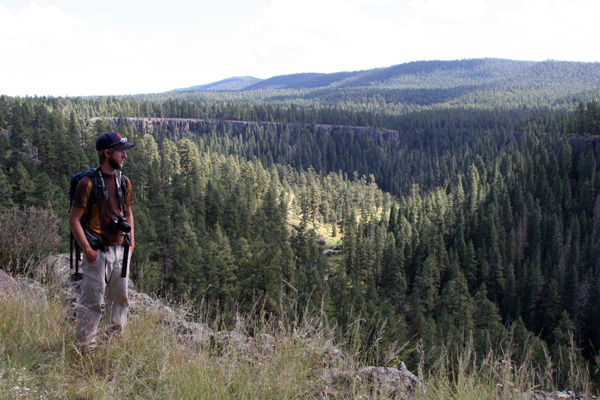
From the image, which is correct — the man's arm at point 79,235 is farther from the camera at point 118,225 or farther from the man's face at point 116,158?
the man's face at point 116,158

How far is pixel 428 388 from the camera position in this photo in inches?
187

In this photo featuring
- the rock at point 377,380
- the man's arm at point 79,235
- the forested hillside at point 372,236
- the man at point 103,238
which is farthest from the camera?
the forested hillside at point 372,236

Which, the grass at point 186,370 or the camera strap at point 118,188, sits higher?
the camera strap at point 118,188

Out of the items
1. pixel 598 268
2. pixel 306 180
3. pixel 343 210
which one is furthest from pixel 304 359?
pixel 306 180

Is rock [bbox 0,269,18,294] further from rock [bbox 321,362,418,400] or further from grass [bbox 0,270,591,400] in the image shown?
rock [bbox 321,362,418,400]

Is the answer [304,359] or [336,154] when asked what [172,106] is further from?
[304,359]

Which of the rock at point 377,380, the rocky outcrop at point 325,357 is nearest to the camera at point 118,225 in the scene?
the rocky outcrop at point 325,357

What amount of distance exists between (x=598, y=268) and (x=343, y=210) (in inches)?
2138

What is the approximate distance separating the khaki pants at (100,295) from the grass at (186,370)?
23 centimetres

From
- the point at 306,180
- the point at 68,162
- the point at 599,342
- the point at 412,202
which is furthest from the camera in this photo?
the point at 306,180

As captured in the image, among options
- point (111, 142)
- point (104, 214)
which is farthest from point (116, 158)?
point (104, 214)

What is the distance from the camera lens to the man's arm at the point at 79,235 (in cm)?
528

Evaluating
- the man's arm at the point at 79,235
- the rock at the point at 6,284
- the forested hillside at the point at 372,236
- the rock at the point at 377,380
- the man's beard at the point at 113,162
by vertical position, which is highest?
the man's beard at the point at 113,162

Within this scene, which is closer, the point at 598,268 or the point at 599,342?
the point at 599,342
